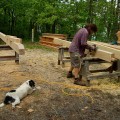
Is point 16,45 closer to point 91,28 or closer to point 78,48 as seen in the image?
point 78,48

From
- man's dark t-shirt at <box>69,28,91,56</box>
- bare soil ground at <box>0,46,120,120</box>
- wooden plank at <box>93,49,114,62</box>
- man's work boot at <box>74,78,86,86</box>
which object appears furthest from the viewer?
man's work boot at <box>74,78,86,86</box>

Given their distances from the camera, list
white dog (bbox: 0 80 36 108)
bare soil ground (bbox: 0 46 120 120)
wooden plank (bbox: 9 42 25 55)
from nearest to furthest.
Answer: bare soil ground (bbox: 0 46 120 120) → white dog (bbox: 0 80 36 108) → wooden plank (bbox: 9 42 25 55)

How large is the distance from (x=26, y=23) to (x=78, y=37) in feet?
60.4

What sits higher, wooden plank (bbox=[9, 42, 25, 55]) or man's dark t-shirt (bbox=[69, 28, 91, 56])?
man's dark t-shirt (bbox=[69, 28, 91, 56])

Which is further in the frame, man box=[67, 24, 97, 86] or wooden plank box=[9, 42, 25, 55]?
wooden plank box=[9, 42, 25, 55]

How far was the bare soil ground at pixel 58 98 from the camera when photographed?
18.3 ft

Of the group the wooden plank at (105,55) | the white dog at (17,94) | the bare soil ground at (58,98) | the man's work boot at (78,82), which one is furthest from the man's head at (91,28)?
the white dog at (17,94)

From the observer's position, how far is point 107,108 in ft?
19.9

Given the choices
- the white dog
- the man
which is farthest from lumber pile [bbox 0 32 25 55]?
the white dog

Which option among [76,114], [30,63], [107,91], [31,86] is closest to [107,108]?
[76,114]

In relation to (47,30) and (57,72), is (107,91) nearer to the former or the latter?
(57,72)

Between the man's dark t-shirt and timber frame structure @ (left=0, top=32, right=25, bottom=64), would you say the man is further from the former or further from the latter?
timber frame structure @ (left=0, top=32, right=25, bottom=64)

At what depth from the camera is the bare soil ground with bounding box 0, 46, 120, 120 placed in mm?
5586

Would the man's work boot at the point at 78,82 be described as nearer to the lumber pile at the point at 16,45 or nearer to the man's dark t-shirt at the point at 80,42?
the man's dark t-shirt at the point at 80,42
